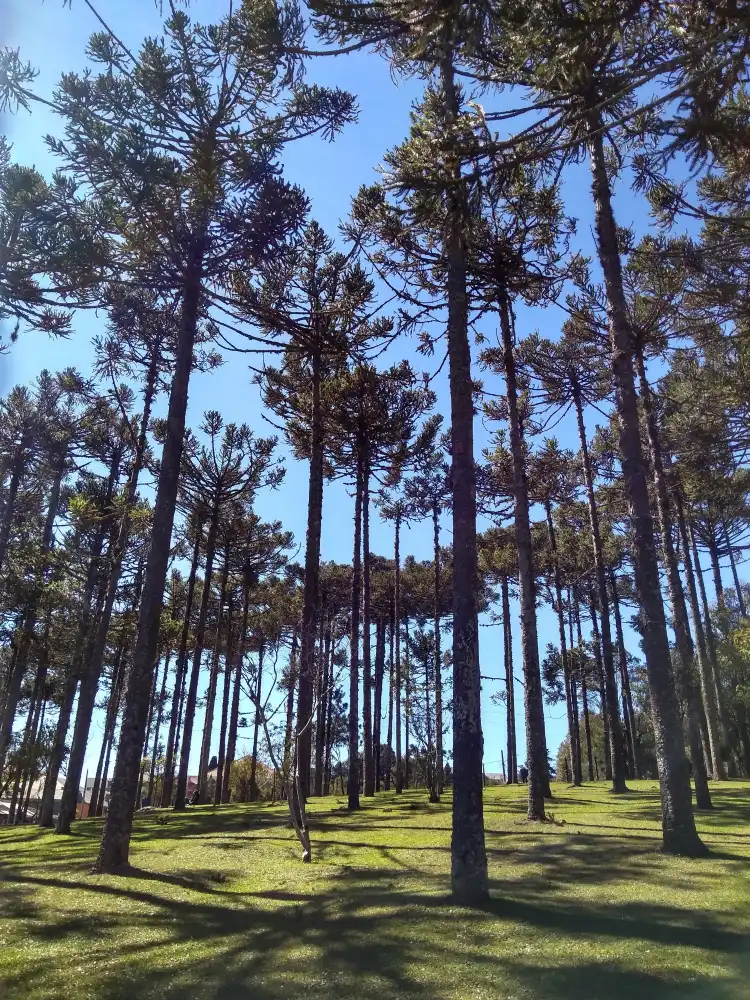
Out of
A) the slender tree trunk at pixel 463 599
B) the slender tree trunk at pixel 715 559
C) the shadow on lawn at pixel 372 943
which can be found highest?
the slender tree trunk at pixel 715 559

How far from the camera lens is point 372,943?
5.58 meters

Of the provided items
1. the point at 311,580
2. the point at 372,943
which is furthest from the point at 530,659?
the point at 372,943

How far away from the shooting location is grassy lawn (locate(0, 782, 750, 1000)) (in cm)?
461

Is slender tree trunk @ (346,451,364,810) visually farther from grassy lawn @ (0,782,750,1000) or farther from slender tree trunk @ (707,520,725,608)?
slender tree trunk @ (707,520,725,608)

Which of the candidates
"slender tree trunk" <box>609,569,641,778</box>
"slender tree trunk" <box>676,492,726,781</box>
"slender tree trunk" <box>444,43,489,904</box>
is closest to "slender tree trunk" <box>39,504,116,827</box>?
"slender tree trunk" <box>444,43,489,904</box>

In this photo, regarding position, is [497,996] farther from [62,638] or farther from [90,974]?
[62,638]

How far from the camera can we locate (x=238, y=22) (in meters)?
10.3

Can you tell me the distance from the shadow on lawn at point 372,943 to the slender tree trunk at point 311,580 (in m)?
5.22

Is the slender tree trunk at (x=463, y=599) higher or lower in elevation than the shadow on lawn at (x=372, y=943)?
higher

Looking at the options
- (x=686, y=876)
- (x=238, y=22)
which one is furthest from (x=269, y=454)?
(x=686, y=876)

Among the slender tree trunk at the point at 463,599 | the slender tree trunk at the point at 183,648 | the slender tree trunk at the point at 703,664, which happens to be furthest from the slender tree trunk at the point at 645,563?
the slender tree trunk at the point at 183,648

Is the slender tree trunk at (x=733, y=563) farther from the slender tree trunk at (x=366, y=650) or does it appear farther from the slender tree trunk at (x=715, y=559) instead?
the slender tree trunk at (x=366, y=650)

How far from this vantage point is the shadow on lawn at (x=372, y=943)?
14.9 ft

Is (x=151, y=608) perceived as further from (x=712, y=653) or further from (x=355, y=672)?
(x=712, y=653)
